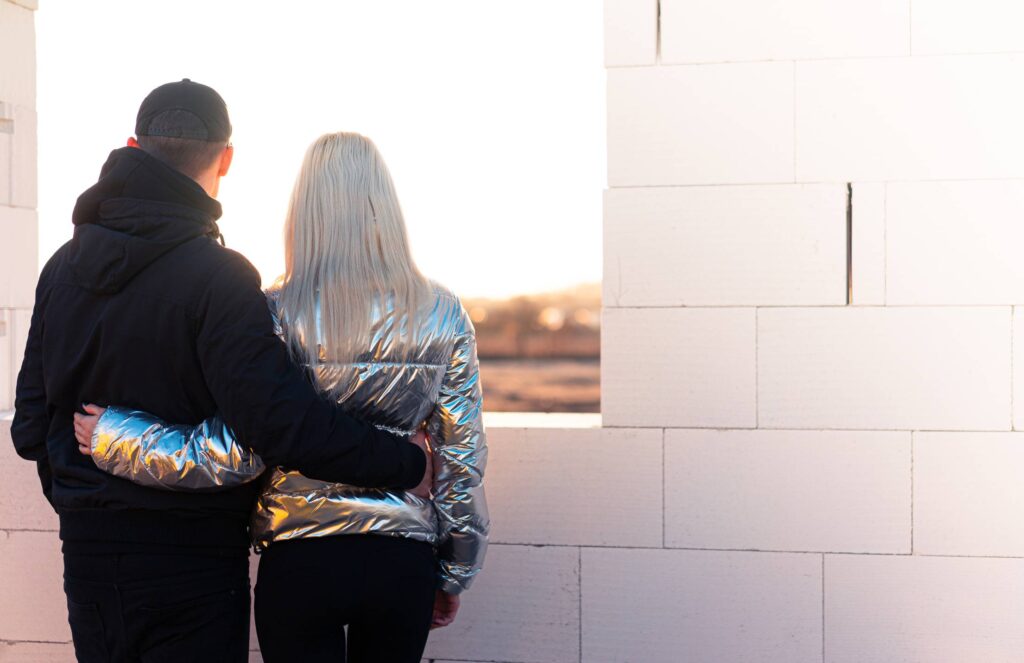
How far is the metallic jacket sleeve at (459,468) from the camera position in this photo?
2203mm

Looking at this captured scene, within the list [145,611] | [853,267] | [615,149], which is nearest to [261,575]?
[145,611]

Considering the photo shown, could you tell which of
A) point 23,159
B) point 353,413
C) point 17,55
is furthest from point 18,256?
point 353,413

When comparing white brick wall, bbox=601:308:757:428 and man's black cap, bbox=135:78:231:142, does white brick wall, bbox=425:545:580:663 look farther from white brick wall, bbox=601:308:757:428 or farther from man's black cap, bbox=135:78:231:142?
man's black cap, bbox=135:78:231:142

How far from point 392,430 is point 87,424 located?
0.54 meters

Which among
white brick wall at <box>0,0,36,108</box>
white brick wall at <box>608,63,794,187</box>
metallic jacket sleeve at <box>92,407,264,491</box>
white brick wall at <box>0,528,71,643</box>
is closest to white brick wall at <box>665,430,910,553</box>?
white brick wall at <box>608,63,794,187</box>

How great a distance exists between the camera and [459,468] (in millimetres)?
2229

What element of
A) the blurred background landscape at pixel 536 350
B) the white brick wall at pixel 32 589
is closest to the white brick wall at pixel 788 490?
the white brick wall at pixel 32 589

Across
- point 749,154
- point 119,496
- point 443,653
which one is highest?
point 749,154

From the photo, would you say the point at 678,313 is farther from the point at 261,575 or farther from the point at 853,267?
the point at 261,575

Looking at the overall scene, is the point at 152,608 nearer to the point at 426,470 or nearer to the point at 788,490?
the point at 426,470

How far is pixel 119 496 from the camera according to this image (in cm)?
199

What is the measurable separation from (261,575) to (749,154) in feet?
5.56

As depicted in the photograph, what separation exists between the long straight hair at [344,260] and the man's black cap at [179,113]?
20 centimetres

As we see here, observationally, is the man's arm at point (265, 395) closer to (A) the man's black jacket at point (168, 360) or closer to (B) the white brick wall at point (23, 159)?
(A) the man's black jacket at point (168, 360)
